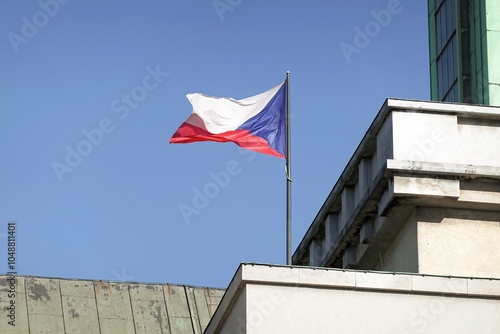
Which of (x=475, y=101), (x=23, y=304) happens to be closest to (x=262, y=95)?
(x=23, y=304)

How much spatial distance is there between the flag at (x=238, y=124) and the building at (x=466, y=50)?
1539 inches

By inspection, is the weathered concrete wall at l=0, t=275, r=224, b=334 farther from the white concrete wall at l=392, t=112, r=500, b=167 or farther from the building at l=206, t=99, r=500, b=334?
the white concrete wall at l=392, t=112, r=500, b=167

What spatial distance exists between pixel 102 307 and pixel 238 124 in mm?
16812

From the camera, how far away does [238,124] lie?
28.0 m

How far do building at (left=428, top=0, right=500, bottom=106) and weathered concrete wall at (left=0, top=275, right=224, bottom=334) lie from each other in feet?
83.6

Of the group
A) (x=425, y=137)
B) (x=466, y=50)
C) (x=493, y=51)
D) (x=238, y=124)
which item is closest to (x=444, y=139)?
(x=425, y=137)

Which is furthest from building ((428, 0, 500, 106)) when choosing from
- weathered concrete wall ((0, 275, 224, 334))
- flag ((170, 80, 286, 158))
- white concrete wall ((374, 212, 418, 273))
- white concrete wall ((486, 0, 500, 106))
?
white concrete wall ((374, 212, 418, 273))

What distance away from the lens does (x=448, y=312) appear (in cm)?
2336

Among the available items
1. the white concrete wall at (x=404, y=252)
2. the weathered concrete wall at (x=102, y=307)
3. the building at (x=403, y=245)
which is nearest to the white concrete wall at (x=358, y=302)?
the building at (x=403, y=245)

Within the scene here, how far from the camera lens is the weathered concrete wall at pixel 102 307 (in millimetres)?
42031

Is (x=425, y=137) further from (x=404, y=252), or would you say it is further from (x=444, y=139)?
(x=404, y=252)

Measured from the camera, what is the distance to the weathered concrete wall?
42.0 metres

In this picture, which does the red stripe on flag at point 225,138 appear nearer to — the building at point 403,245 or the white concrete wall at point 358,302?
the building at point 403,245

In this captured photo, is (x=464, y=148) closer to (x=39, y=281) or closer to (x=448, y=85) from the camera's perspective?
(x=39, y=281)
